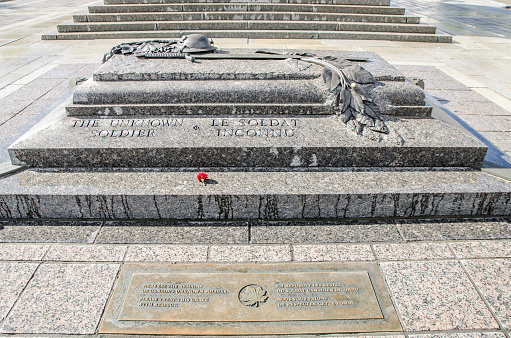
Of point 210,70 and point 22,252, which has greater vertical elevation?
point 210,70

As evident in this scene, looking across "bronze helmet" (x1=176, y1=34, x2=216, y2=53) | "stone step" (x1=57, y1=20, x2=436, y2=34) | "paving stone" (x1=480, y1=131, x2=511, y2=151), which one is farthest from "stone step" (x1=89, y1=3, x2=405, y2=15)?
"paving stone" (x1=480, y1=131, x2=511, y2=151)

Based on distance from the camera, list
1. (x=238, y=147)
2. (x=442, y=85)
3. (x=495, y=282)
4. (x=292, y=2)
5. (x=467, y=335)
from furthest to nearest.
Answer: (x=292, y=2) → (x=442, y=85) → (x=238, y=147) → (x=495, y=282) → (x=467, y=335)

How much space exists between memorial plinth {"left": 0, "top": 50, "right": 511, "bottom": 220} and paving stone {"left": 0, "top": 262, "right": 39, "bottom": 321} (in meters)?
0.54

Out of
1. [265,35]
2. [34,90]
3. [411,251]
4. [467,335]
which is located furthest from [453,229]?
[265,35]

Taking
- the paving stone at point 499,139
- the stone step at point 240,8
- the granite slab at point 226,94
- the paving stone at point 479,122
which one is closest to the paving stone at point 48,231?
the granite slab at point 226,94

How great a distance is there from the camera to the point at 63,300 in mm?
2342

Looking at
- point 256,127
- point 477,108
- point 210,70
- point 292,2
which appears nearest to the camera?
point 256,127

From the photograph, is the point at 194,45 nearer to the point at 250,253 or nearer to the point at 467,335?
the point at 250,253

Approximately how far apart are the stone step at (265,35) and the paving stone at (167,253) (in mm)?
8075

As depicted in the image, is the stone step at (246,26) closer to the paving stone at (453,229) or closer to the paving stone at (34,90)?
the paving stone at (34,90)

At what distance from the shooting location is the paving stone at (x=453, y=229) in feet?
9.52

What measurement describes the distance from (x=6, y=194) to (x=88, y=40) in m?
8.22

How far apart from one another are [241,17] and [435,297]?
31.1 ft

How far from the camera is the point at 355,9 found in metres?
10.3
